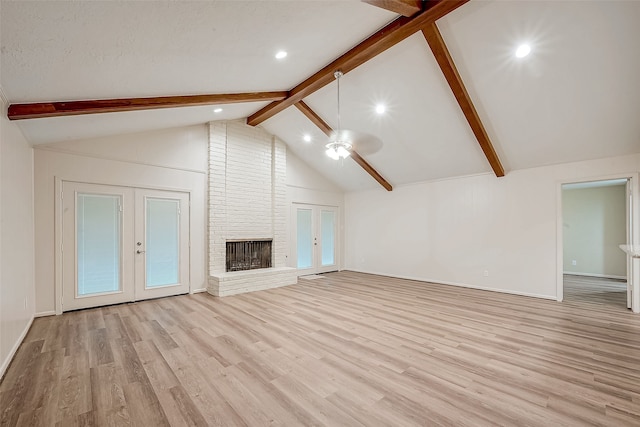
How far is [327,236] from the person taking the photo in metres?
8.65

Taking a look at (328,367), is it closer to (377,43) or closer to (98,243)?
(377,43)

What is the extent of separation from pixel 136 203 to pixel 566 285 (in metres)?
9.61

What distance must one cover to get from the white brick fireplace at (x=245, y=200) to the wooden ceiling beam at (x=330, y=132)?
5.04ft

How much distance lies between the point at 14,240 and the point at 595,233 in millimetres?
12366

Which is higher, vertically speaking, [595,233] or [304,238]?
[595,233]

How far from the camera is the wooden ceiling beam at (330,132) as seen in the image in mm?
5852

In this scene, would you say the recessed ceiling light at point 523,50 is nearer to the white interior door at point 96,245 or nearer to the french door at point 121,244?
the french door at point 121,244

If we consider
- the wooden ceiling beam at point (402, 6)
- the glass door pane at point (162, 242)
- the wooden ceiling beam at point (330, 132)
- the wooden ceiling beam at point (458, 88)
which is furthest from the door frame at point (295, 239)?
the wooden ceiling beam at point (402, 6)

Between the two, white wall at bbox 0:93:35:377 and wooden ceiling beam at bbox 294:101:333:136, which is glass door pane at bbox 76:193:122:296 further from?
wooden ceiling beam at bbox 294:101:333:136

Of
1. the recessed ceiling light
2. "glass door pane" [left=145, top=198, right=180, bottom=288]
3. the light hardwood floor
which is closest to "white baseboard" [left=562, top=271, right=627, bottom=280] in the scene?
the light hardwood floor

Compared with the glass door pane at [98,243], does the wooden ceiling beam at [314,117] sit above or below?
above

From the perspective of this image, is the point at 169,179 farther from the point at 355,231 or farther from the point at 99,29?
the point at 355,231

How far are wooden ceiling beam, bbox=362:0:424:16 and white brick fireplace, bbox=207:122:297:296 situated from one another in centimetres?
440

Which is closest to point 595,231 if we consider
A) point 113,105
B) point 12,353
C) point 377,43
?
point 377,43
